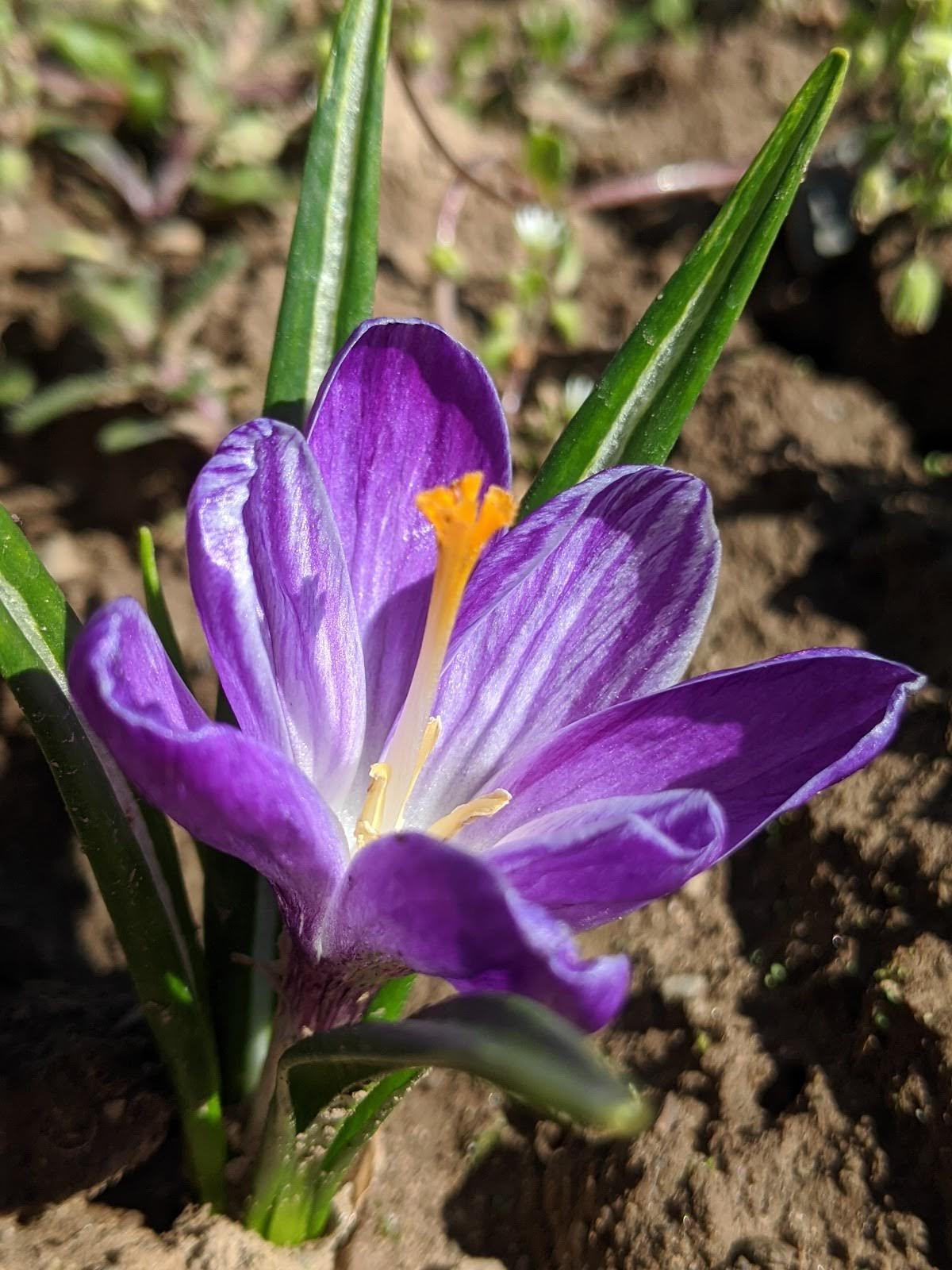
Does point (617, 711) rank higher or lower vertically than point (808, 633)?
higher

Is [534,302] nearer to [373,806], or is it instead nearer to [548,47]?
[548,47]

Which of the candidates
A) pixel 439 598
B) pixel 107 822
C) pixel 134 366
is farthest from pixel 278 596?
pixel 134 366

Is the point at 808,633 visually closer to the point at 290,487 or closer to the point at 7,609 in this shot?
the point at 290,487

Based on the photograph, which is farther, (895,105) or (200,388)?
(895,105)

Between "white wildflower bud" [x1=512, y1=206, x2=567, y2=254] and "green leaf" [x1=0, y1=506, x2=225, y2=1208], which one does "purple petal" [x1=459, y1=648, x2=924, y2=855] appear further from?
"white wildflower bud" [x1=512, y1=206, x2=567, y2=254]

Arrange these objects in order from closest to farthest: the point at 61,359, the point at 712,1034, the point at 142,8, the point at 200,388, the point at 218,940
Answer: the point at 218,940 → the point at 712,1034 → the point at 200,388 → the point at 61,359 → the point at 142,8

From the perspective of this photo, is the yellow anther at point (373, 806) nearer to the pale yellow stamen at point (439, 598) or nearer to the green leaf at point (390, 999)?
the pale yellow stamen at point (439, 598)

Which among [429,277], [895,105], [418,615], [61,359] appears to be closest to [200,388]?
[61,359]

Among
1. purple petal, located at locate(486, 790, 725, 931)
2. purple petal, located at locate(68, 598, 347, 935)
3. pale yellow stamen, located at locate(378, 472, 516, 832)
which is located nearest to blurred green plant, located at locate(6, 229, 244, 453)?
pale yellow stamen, located at locate(378, 472, 516, 832)
